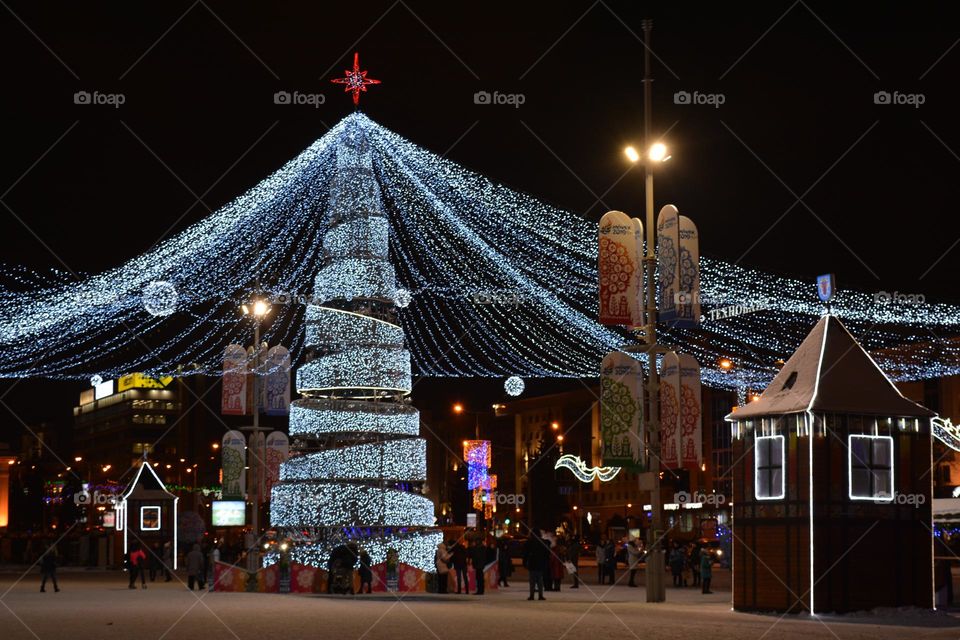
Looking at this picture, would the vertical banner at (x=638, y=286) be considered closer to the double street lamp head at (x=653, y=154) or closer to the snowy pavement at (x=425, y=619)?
the double street lamp head at (x=653, y=154)

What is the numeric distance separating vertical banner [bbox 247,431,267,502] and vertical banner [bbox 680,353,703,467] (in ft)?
53.3

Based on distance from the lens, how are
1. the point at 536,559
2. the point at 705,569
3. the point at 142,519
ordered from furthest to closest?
the point at 142,519 < the point at 705,569 < the point at 536,559

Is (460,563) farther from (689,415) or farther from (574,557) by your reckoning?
(689,415)

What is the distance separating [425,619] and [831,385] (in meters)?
7.97

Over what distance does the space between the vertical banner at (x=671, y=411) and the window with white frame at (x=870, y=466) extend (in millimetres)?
3723

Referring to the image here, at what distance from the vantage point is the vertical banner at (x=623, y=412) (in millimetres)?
25078

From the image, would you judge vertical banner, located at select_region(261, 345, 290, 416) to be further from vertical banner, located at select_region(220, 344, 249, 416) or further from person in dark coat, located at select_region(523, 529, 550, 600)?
person in dark coat, located at select_region(523, 529, 550, 600)

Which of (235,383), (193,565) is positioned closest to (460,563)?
(193,565)

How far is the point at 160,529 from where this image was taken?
5538 cm

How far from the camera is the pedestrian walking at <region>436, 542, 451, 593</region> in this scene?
31547 millimetres

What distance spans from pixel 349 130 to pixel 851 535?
16.8m

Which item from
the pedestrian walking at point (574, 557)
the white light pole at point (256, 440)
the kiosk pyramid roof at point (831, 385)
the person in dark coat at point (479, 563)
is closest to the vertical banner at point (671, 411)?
the kiosk pyramid roof at point (831, 385)

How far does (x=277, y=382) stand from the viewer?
37.3 m

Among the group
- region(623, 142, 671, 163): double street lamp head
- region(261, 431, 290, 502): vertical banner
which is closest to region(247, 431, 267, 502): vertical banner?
region(261, 431, 290, 502): vertical banner
